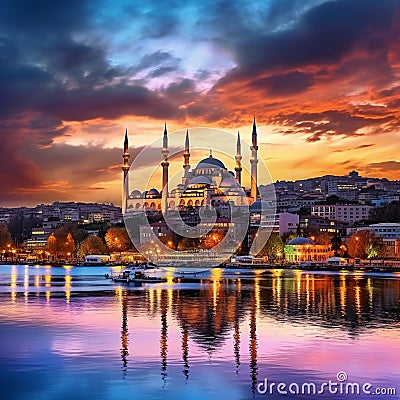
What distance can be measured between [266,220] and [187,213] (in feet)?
34.8

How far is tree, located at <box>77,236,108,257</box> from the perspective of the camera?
64.4m

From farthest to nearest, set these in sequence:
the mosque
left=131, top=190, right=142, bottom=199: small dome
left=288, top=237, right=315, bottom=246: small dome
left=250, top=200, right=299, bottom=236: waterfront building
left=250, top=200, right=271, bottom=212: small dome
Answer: left=131, top=190, right=142, bottom=199: small dome
the mosque
left=250, top=200, right=271, bottom=212: small dome
left=250, top=200, right=299, bottom=236: waterfront building
left=288, top=237, right=315, bottom=246: small dome

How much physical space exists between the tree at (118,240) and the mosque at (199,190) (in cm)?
1016

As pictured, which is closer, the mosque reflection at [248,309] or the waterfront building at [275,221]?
the mosque reflection at [248,309]

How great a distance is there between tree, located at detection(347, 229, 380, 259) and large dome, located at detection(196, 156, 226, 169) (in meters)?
29.6

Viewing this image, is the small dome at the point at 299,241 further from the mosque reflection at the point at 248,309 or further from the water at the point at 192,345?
the water at the point at 192,345

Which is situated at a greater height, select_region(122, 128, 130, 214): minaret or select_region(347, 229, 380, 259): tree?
select_region(122, 128, 130, 214): minaret

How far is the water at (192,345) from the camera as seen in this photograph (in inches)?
404

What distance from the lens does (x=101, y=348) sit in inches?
515

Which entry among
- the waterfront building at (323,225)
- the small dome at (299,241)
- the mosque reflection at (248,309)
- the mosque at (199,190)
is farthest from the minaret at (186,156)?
the mosque reflection at (248,309)

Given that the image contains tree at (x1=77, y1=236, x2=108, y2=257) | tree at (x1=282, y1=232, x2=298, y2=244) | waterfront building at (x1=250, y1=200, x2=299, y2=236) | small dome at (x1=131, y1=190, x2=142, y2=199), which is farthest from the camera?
small dome at (x1=131, y1=190, x2=142, y2=199)

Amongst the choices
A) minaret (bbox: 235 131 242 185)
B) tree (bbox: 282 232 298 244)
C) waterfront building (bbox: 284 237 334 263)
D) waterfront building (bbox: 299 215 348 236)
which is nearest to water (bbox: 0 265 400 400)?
waterfront building (bbox: 284 237 334 263)

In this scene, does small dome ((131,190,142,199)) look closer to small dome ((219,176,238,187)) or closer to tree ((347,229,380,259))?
small dome ((219,176,238,187))

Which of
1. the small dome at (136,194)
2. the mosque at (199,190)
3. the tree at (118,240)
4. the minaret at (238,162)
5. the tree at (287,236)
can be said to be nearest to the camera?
the tree at (287,236)
